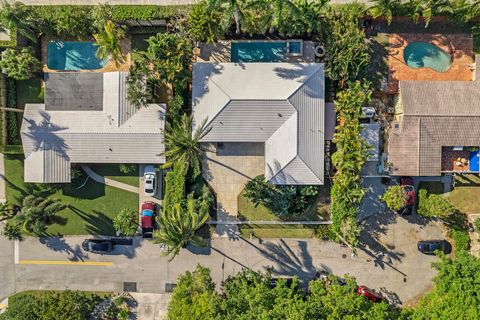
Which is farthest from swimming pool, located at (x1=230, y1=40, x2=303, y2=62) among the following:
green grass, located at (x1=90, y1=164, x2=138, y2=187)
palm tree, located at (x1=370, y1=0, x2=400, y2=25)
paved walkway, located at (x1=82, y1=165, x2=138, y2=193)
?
paved walkway, located at (x1=82, y1=165, x2=138, y2=193)

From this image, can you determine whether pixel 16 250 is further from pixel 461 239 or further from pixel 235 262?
pixel 461 239

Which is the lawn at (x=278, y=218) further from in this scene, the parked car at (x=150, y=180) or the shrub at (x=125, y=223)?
the shrub at (x=125, y=223)

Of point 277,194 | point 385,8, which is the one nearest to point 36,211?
point 277,194

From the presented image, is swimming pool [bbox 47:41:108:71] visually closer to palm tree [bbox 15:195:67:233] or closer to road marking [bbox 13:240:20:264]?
palm tree [bbox 15:195:67:233]

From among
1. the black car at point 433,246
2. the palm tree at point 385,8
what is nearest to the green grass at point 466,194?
the black car at point 433,246

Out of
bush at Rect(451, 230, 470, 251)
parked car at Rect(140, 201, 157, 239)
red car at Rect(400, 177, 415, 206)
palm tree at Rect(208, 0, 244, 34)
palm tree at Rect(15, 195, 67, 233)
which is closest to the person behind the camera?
palm tree at Rect(208, 0, 244, 34)
